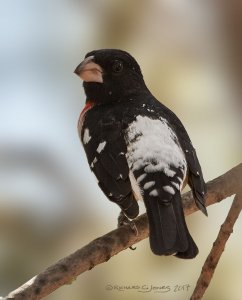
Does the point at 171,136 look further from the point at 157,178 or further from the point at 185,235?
the point at 185,235

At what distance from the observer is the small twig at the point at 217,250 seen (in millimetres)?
2826

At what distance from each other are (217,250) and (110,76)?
51.2 inches

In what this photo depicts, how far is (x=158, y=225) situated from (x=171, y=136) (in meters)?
0.57

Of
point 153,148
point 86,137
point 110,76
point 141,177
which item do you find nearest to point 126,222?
point 141,177

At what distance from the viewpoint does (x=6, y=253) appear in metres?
3.13

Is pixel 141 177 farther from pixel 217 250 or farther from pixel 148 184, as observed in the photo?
pixel 217 250

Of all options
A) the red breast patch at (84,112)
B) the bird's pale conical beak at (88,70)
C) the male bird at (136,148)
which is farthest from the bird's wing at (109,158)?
the bird's pale conical beak at (88,70)

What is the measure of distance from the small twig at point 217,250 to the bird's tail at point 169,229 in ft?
0.39

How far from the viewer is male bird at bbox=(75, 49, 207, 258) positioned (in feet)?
9.73

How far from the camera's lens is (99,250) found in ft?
9.39

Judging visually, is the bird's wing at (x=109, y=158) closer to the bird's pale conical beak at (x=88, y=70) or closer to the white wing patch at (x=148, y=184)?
the white wing patch at (x=148, y=184)

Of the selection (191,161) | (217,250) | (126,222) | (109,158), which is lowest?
(217,250)

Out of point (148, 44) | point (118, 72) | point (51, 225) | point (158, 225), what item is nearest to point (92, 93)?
point (118, 72)

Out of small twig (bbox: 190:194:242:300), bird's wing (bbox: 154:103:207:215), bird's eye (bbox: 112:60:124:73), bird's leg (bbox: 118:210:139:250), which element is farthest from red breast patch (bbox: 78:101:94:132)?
small twig (bbox: 190:194:242:300)
